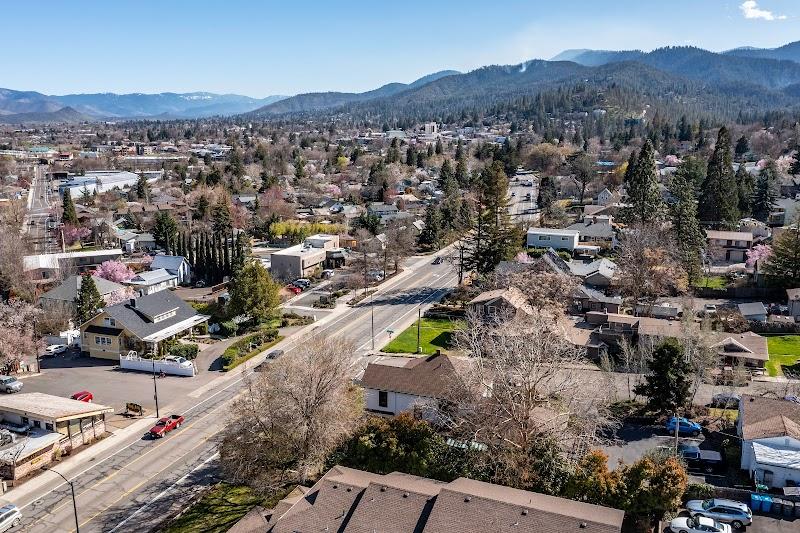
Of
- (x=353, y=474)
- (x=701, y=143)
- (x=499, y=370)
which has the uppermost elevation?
(x=701, y=143)

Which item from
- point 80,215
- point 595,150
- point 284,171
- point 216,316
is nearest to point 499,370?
point 216,316

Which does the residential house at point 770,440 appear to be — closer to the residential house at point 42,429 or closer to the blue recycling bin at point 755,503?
the blue recycling bin at point 755,503

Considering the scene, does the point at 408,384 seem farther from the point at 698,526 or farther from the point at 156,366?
the point at 156,366

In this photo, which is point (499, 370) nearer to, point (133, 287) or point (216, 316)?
point (216, 316)

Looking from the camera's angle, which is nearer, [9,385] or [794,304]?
[9,385]

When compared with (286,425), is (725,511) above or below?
below

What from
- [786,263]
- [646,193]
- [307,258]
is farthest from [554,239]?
[307,258]

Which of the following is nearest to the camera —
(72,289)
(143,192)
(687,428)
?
(687,428)

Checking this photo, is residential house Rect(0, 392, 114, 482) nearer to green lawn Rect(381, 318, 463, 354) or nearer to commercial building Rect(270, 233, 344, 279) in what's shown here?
green lawn Rect(381, 318, 463, 354)
